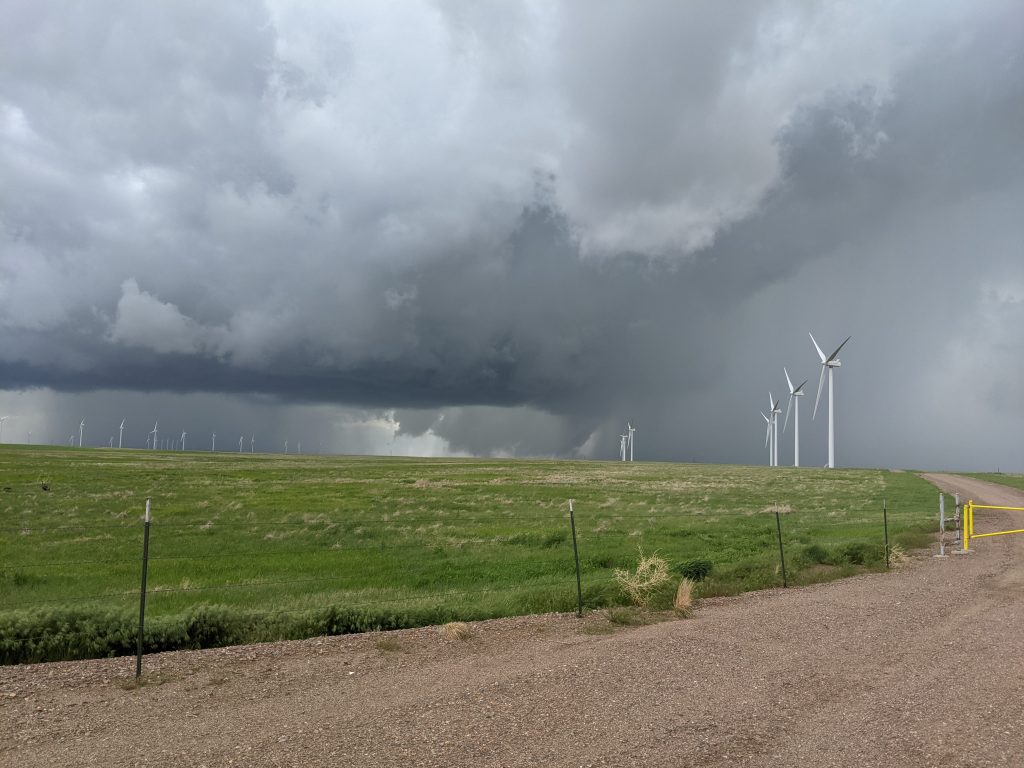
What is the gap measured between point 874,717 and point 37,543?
27498 millimetres

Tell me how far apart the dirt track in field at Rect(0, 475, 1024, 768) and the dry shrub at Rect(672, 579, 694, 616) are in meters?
1.01

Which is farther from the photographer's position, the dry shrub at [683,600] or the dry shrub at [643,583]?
the dry shrub at [643,583]

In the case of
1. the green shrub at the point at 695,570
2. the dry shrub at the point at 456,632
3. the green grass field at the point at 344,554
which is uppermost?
the green shrub at the point at 695,570

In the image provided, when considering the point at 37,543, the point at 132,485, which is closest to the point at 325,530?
the point at 37,543

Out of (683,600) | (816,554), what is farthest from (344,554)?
(816,554)

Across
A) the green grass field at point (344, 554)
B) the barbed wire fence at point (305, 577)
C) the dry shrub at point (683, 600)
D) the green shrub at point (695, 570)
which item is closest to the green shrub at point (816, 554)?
the green grass field at point (344, 554)

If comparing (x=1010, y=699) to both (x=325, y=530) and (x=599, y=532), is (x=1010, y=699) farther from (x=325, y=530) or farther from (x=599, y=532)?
(x=325, y=530)

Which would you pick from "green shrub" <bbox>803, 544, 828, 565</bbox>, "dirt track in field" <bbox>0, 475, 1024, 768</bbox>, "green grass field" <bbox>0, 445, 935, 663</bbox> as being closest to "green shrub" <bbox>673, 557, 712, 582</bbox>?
"green grass field" <bbox>0, 445, 935, 663</bbox>

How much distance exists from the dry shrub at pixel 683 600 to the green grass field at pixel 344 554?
43 centimetres

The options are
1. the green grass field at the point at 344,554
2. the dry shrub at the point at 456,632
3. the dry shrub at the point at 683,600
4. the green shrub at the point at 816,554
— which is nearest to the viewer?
the dry shrub at the point at 456,632

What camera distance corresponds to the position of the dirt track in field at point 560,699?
7.85 metres

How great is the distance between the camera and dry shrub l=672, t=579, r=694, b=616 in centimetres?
1547

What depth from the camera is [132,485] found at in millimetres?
54375

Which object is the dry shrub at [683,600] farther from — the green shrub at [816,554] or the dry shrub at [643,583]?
the green shrub at [816,554]
